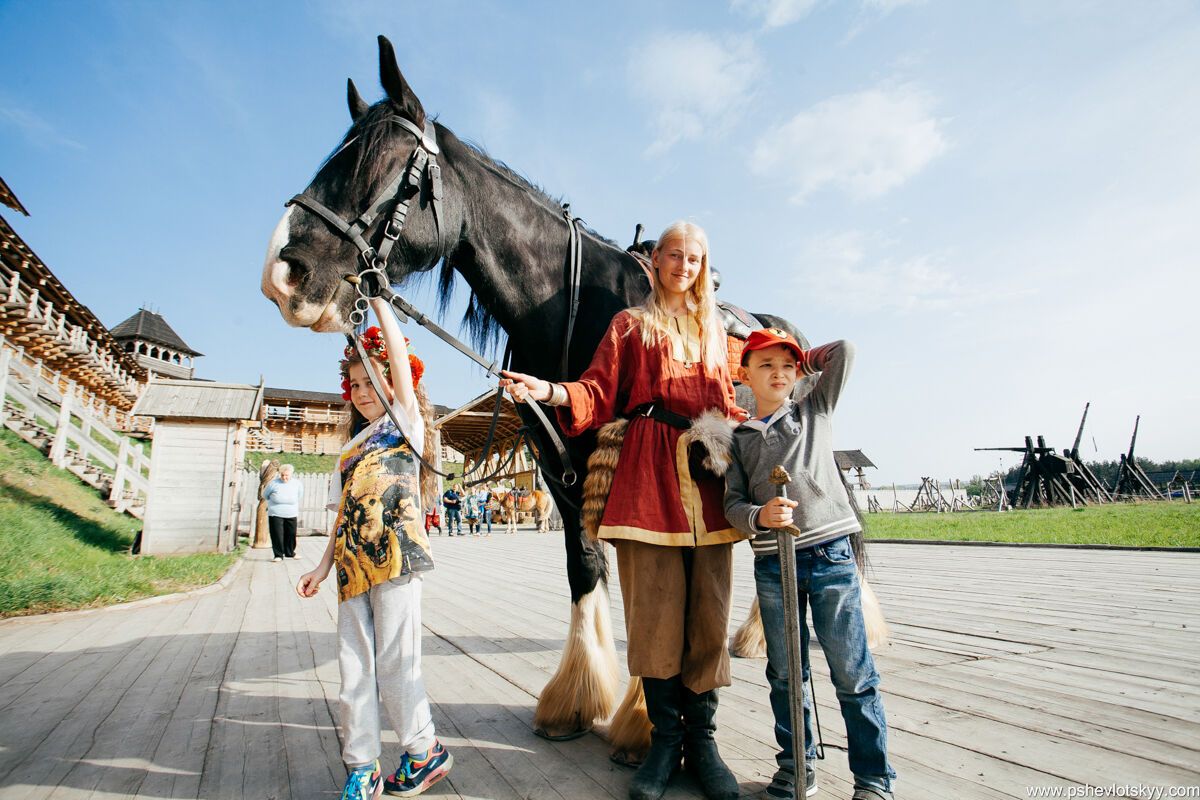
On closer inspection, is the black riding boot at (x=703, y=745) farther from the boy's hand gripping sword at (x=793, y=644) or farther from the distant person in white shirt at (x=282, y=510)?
the distant person in white shirt at (x=282, y=510)

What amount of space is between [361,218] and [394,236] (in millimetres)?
109

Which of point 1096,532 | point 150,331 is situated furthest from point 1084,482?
point 150,331

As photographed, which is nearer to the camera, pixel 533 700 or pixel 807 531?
pixel 807 531

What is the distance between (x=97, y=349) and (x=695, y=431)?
41.9 meters

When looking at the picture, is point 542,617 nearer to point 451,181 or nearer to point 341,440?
point 341,440

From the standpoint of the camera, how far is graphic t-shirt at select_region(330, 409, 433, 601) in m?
1.83

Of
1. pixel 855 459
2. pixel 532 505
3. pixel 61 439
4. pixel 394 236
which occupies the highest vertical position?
pixel 855 459

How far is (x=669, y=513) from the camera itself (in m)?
1.72

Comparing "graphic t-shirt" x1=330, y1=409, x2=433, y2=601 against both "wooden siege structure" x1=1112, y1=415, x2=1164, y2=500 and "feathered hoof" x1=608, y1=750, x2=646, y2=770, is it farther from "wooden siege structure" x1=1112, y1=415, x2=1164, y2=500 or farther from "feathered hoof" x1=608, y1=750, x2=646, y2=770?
"wooden siege structure" x1=1112, y1=415, x2=1164, y2=500

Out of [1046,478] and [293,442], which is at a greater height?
[293,442]

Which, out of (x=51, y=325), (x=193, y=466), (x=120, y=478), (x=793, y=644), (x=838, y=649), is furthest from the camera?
(x=51, y=325)

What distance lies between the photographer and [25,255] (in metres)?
23.5

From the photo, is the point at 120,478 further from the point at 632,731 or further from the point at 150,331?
the point at 150,331

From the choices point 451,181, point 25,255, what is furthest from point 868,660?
point 25,255
